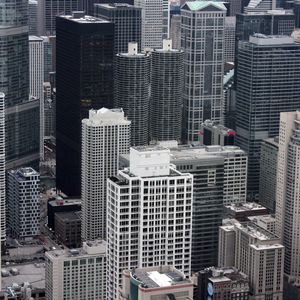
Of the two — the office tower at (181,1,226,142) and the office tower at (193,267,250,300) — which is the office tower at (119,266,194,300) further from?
the office tower at (181,1,226,142)

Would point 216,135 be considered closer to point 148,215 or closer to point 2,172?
point 2,172

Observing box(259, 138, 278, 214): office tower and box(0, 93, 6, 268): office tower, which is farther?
box(259, 138, 278, 214): office tower

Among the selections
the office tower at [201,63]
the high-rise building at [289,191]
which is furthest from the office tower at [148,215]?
the office tower at [201,63]

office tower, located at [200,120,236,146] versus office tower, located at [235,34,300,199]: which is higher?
office tower, located at [235,34,300,199]

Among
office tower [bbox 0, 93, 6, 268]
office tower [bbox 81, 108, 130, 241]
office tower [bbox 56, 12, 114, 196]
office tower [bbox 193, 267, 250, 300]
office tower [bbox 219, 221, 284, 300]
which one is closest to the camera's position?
office tower [bbox 193, 267, 250, 300]

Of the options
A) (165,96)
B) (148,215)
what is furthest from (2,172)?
(148,215)

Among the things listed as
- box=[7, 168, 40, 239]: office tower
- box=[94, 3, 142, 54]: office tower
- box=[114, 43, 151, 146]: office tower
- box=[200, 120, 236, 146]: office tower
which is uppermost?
box=[94, 3, 142, 54]: office tower

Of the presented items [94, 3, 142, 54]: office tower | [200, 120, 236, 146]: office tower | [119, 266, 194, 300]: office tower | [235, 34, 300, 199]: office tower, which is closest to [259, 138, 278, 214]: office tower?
[200, 120, 236, 146]: office tower
